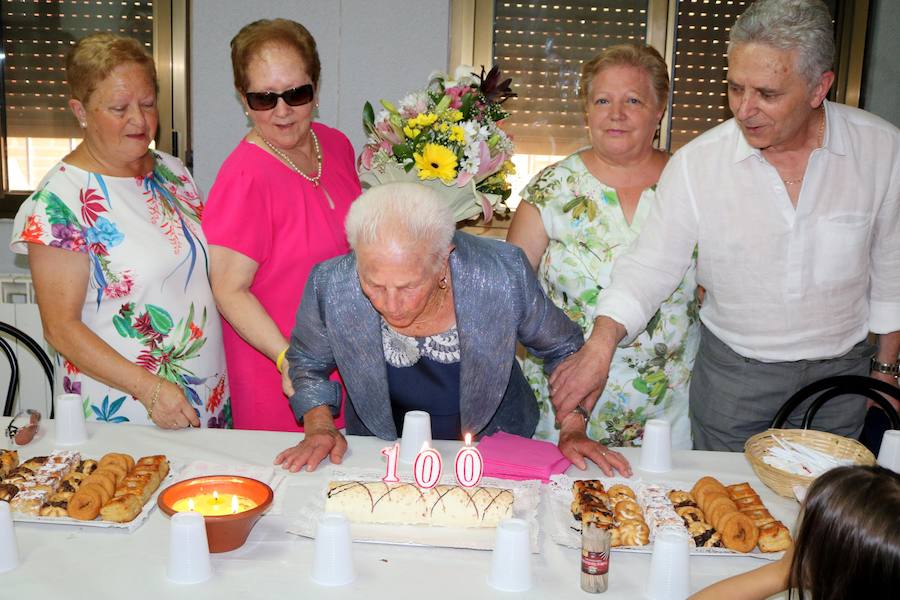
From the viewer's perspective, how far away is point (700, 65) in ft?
14.2

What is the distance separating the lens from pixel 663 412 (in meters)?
2.84

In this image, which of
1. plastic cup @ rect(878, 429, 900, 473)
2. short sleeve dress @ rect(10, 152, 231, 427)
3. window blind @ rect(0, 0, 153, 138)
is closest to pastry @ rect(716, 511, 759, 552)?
plastic cup @ rect(878, 429, 900, 473)

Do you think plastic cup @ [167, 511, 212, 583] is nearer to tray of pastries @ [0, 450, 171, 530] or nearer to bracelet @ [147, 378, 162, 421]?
tray of pastries @ [0, 450, 171, 530]

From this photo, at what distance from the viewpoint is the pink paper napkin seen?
2.05 m

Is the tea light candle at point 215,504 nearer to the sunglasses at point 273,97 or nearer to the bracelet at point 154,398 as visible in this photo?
the bracelet at point 154,398

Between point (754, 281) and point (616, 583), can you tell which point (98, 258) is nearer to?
point (616, 583)

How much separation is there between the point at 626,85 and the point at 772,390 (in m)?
1.05

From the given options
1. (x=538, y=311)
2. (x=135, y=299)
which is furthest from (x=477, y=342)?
(x=135, y=299)

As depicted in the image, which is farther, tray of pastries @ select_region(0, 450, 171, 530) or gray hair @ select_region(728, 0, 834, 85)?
gray hair @ select_region(728, 0, 834, 85)

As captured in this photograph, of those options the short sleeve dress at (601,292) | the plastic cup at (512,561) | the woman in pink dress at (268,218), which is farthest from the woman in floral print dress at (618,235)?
the plastic cup at (512,561)

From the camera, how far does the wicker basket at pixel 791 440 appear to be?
1996 mm

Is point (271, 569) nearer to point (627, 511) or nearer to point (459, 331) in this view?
point (627, 511)

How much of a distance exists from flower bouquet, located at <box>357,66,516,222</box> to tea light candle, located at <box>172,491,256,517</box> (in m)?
1.18

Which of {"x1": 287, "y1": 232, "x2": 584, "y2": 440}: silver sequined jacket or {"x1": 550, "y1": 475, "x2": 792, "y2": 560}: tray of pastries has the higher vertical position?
{"x1": 287, "y1": 232, "x2": 584, "y2": 440}: silver sequined jacket
